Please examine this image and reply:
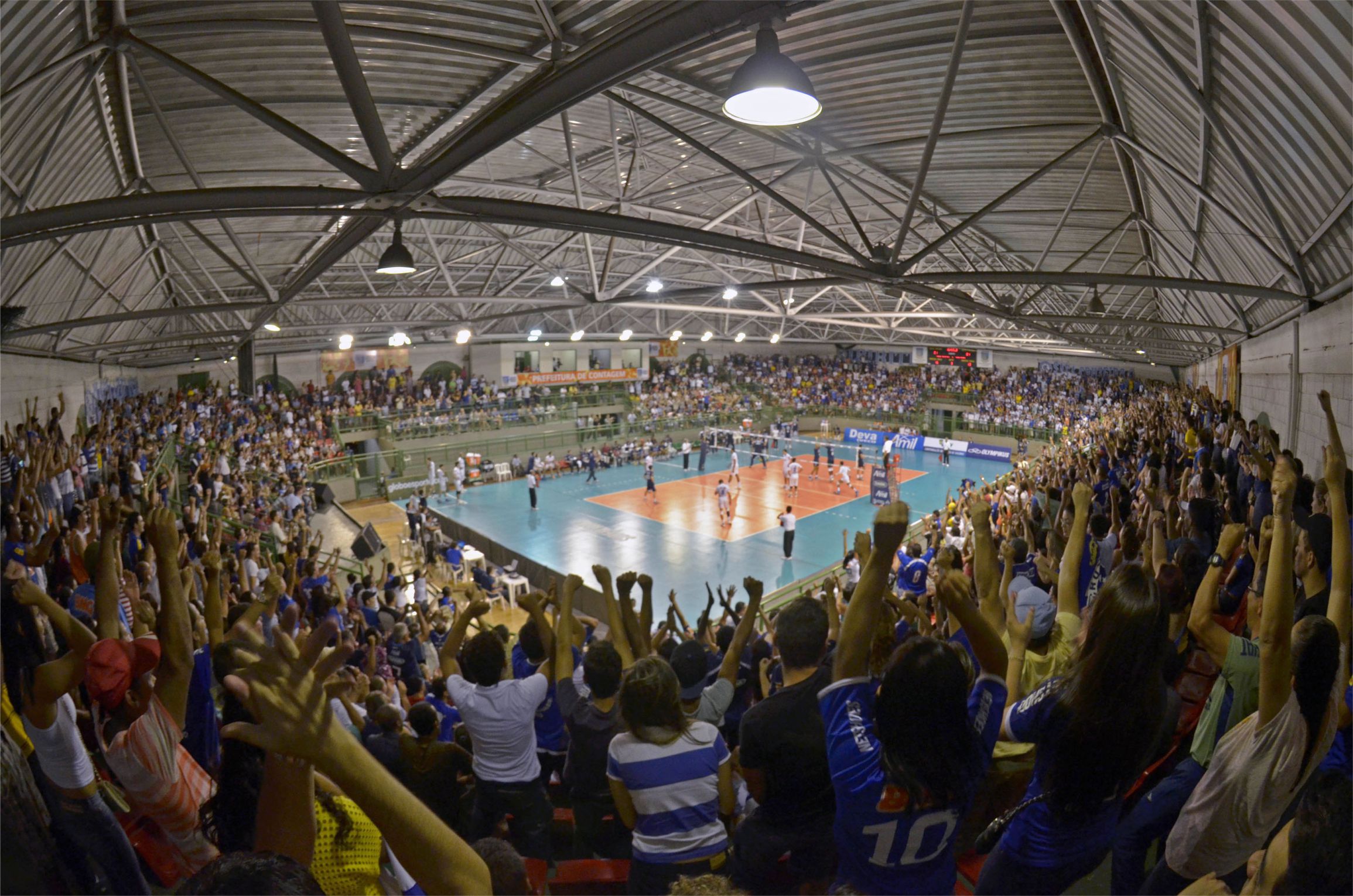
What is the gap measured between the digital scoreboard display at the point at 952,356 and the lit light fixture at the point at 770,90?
40984 mm

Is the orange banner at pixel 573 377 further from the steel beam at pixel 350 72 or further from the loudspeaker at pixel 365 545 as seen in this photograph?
the steel beam at pixel 350 72

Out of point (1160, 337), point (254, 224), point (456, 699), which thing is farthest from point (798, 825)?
point (1160, 337)

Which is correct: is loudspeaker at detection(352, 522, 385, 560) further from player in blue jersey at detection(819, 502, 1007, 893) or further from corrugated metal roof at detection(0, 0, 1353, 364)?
player in blue jersey at detection(819, 502, 1007, 893)

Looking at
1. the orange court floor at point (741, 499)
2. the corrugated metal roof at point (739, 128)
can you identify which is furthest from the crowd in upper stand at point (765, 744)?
the orange court floor at point (741, 499)

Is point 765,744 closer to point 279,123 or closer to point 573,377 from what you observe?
point 279,123

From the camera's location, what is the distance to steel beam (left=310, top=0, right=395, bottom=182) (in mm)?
3910

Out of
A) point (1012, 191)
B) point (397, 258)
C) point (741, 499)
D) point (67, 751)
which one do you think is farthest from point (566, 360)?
point (67, 751)

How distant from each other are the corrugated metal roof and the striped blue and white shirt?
11.9 ft

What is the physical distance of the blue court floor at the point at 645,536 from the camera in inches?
699

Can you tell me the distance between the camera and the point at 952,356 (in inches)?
1665

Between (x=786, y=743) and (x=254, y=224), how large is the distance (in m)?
17.0

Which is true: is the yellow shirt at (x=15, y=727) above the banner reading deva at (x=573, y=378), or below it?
below

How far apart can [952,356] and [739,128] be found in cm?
3456

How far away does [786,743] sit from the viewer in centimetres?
228
